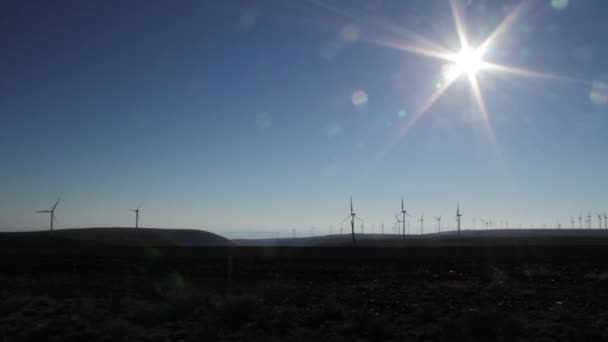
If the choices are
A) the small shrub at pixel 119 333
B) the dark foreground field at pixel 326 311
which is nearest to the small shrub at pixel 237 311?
the dark foreground field at pixel 326 311

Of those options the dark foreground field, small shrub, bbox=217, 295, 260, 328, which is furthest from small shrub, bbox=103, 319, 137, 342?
small shrub, bbox=217, 295, 260, 328

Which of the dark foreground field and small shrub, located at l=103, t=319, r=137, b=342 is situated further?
the dark foreground field

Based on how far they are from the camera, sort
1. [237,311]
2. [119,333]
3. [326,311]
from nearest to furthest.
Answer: [119,333] → [237,311] → [326,311]

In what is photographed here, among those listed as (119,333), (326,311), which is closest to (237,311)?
(326,311)

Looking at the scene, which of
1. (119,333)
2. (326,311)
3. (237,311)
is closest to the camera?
(119,333)

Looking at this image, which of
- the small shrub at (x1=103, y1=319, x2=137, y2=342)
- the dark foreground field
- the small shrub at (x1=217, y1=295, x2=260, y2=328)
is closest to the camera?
the small shrub at (x1=103, y1=319, x2=137, y2=342)

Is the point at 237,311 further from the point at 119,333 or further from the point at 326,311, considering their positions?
the point at 119,333

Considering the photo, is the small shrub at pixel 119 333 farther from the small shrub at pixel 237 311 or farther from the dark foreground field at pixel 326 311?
the small shrub at pixel 237 311

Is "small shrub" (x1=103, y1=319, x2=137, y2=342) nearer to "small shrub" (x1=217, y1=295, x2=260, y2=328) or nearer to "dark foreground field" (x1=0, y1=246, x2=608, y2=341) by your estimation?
"dark foreground field" (x1=0, y1=246, x2=608, y2=341)

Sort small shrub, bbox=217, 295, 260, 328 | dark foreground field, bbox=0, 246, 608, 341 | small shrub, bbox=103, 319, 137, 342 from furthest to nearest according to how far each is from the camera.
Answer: small shrub, bbox=217, 295, 260, 328, dark foreground field, bbox=0, 246, 608, 341, small shrub, bbox=103, 319, 137, 342

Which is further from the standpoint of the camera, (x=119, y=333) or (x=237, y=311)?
(x=237, y=311)

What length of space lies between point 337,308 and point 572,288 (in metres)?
13.5

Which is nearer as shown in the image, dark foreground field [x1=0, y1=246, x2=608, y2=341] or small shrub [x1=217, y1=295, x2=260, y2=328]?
dark foreground field [x1=0, y1=246, x2=608, y2=341]

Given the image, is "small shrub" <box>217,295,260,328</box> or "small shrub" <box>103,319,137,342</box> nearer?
"small shrub" <box>103,319,137,342</box>
